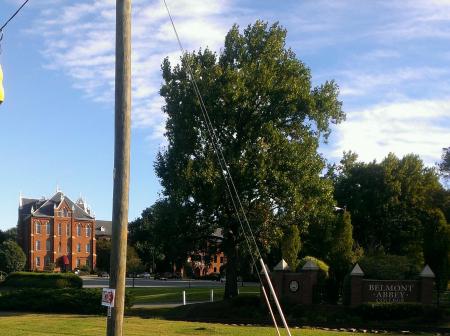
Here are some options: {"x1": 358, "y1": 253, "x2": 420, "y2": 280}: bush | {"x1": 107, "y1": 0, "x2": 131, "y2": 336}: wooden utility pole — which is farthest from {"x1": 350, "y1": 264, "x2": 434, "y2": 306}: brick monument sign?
{"x1": 107, "y1": 0, "x2": 131, "y2": 336}: wooden utility pole

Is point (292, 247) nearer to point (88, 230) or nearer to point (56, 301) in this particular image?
point (56, 301)

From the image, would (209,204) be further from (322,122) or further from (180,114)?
(322,122)

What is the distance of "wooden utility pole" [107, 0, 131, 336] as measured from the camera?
31.9 feet

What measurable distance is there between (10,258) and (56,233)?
17.6m

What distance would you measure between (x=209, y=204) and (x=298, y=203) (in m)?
4.71

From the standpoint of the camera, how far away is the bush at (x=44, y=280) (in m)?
42.6

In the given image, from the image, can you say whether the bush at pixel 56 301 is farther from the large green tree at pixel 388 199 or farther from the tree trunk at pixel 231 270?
the large green tree at pixel 388 199

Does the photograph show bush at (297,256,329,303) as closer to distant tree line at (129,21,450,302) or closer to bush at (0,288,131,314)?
distant tree line at (129,21,450,302)

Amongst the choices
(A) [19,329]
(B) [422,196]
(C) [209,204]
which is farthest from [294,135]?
(B) [422,196]

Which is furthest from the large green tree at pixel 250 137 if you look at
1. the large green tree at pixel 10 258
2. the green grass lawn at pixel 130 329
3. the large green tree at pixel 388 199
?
the large green tree at pixel 10 258

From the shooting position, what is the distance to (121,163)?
32.3 feet

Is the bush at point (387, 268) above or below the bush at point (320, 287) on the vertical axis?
above

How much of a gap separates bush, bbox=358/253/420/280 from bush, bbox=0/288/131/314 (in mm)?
12200

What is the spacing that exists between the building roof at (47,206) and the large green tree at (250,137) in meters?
80.2
